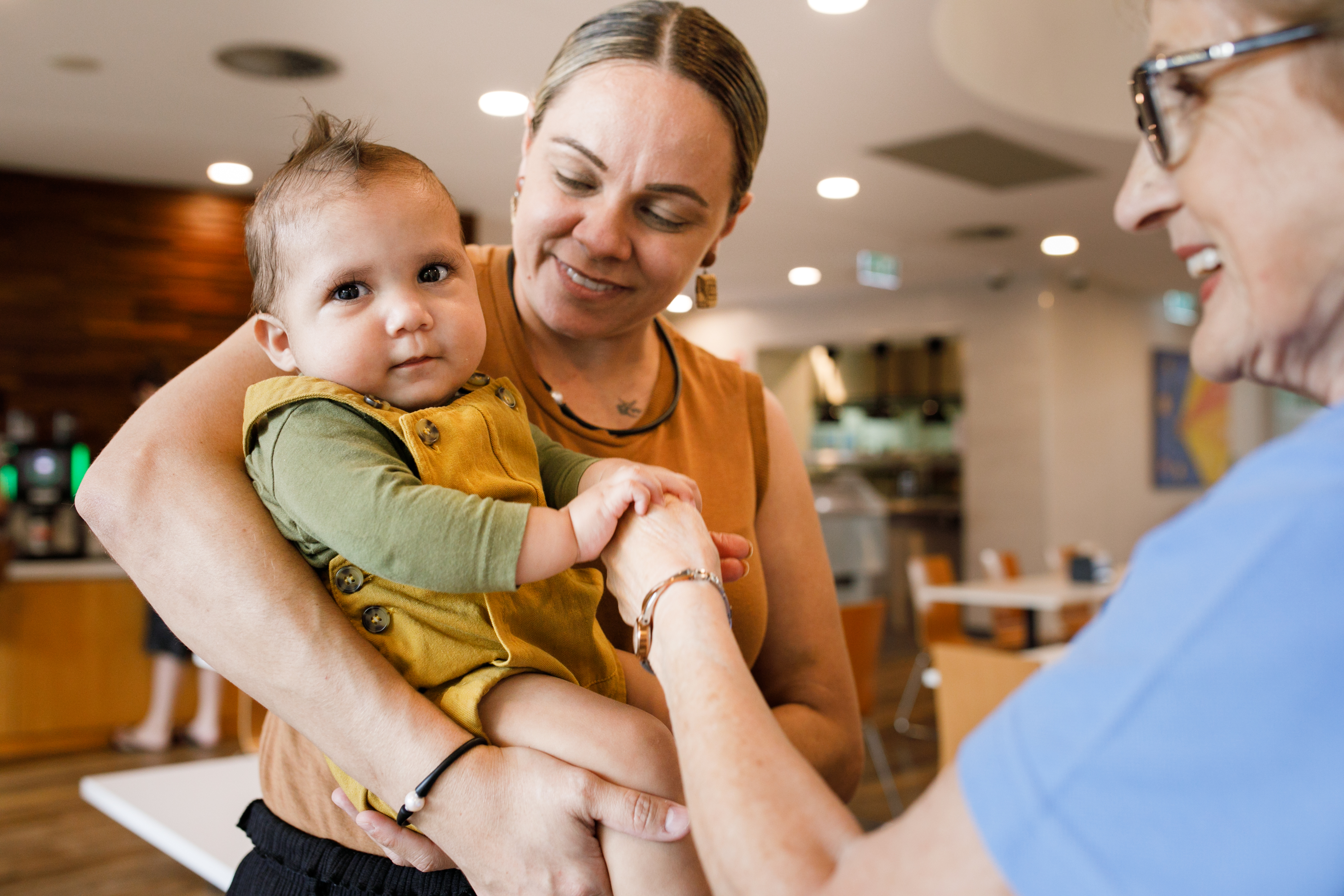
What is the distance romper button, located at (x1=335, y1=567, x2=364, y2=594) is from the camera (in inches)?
38.2

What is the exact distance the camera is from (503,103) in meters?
5.00

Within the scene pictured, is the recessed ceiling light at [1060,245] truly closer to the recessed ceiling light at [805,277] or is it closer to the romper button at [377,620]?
the recessed ceiling light at [805,277]

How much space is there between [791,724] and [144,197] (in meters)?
6.62

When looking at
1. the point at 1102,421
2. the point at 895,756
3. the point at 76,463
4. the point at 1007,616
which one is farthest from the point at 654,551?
the point at 1102,421

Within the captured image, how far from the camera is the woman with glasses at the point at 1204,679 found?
55 cm

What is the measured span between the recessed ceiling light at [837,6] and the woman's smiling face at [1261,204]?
3.44 meters

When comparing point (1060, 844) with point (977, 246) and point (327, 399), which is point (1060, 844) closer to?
point (327, 399)

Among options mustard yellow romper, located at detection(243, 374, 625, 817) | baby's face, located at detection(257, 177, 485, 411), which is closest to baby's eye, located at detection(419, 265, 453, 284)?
baby's face, located at detection(257, 177, 485, 411)

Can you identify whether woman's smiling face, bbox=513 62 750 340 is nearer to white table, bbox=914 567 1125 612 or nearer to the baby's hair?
the baby's hair

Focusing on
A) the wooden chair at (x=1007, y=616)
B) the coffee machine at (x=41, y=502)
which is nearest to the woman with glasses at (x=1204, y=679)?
the coffee machine at (x=41, y=502)

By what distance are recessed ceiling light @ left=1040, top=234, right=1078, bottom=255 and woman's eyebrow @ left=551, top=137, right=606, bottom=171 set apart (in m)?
7.90

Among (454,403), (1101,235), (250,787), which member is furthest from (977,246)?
(454,403)

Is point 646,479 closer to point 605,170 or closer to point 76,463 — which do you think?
point 605,170

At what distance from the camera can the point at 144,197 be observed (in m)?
6.47
